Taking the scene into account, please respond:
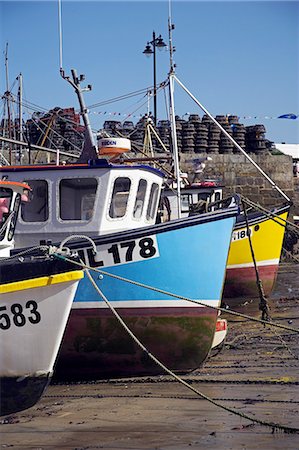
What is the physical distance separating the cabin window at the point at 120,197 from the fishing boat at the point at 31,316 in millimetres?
2699

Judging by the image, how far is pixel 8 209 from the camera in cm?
757

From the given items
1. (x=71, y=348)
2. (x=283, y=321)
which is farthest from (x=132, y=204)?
(x=283, y=321)

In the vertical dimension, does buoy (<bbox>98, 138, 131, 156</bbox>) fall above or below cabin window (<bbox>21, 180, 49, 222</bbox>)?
above

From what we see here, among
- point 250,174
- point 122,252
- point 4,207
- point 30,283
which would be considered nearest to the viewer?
point 30,283

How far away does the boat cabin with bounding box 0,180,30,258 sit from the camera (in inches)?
292

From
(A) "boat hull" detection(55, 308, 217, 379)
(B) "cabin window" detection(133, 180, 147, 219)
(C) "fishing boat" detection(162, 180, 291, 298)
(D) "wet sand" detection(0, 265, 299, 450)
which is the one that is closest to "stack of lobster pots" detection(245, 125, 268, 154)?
(C) "fishing boat" detection(162, 180, 291, 298)

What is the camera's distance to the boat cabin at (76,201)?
8977 mm

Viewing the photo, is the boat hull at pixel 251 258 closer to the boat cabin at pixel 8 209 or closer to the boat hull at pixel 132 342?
the boat hull at pixel 132 342

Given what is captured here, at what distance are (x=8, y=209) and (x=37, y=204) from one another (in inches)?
65.2

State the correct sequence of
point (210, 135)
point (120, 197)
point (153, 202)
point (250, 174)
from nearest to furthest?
point (120, 197)
point (153, 202)
point (250, 174)
point (210, 135)

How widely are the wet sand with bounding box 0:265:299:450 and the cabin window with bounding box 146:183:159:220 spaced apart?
1955 millimetres

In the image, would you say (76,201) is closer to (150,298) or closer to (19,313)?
(150,298)

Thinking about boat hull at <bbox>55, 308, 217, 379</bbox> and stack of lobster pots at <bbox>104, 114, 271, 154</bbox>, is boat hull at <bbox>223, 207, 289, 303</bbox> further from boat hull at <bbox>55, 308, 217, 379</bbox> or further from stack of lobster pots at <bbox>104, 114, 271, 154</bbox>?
stack of lobster pots at <bbox>104, 114, 271, 154</bbox>

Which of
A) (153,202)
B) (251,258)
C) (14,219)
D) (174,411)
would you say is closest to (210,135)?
(251,258)
